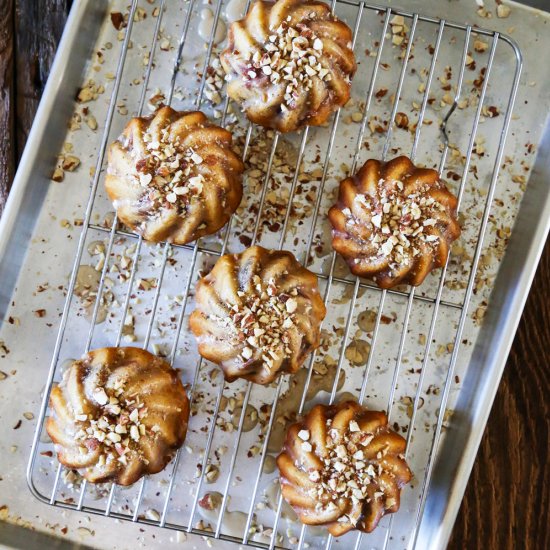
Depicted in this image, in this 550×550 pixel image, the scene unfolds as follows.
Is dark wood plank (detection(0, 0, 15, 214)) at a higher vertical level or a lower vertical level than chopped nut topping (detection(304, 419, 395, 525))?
higher

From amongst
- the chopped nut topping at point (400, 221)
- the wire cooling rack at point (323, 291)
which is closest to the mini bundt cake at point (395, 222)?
the chopped nut topping at point (400, 221)

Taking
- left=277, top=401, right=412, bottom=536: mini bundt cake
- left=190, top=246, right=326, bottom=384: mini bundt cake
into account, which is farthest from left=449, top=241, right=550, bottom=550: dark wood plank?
left=190, top=246, right=326, bottom=384: mini bundt cake

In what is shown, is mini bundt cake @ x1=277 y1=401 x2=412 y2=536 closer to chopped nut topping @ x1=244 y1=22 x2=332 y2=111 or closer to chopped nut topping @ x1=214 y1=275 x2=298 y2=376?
chopped nut topping @ x1=214 y1=275 x2=298 y2=376

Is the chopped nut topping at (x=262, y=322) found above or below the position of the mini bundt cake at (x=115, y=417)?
above

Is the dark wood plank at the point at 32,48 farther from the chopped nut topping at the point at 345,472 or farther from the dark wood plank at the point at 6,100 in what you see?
the chopped nut topping at the point at 345,472

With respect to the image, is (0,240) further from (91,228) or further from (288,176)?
(288,176)
